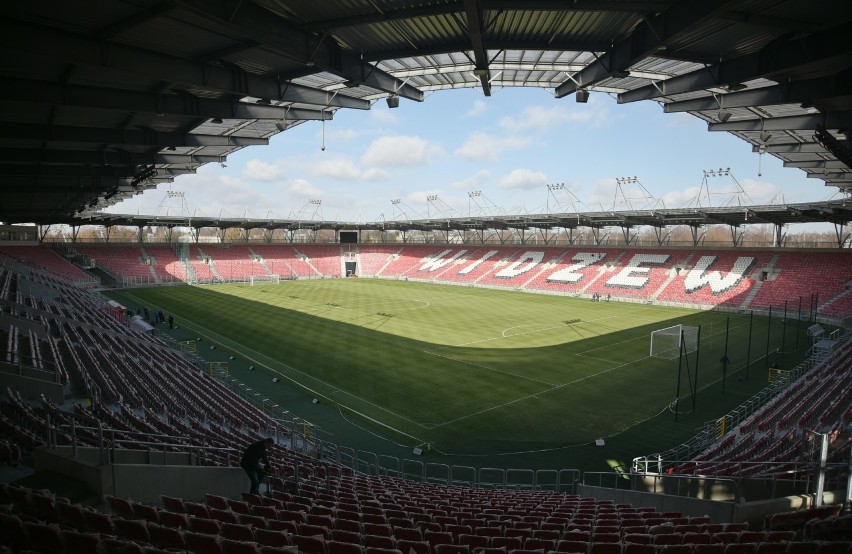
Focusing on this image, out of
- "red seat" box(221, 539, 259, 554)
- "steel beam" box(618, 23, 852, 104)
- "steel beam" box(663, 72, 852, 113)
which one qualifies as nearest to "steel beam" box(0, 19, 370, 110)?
"red seat" box(221, 539, 259, 554)

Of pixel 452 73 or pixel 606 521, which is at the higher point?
pixel 452 73

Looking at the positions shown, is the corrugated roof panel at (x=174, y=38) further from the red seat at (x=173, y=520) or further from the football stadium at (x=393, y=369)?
the red seat at (x=173, y=520)

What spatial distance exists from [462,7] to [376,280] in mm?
68559

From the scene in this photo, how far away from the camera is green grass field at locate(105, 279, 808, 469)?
17.8 meters

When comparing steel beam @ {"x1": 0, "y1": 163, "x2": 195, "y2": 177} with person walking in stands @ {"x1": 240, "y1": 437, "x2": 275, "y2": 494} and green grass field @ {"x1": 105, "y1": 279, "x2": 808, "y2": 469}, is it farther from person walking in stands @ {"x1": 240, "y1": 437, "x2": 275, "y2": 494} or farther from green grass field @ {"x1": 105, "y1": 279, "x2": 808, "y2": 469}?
person walking in stands @ {"x1": 240, "y1": 437, "x2": 275, "y2": 494}

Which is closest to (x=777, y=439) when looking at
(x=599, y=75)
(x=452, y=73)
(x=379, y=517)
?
(x=599, y=75)

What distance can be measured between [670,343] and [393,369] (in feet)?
58.2

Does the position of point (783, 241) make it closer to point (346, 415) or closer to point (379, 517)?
point (346, 415)

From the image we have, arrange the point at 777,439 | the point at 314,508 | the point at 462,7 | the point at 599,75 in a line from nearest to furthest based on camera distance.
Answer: the point at 314,508 < the point at 462,7 < the point at 599,75 < the point at 777,439

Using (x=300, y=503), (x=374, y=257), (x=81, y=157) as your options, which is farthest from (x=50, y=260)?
(x=300, y=503)

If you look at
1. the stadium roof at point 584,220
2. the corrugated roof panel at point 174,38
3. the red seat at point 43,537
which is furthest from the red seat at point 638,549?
the stadium roof at point 584,220

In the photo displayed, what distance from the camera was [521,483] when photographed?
1480cm

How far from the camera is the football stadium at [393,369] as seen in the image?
23.9 ft

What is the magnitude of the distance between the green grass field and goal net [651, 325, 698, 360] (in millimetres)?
786
